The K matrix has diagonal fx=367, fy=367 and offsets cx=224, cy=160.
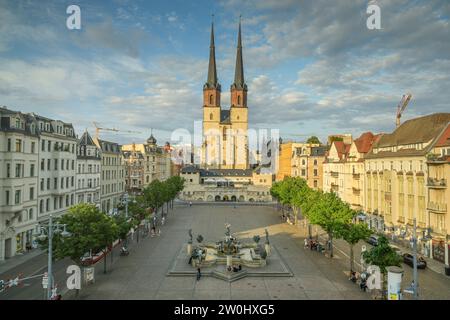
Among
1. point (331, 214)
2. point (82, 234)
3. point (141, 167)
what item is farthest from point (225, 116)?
point (82, 234)

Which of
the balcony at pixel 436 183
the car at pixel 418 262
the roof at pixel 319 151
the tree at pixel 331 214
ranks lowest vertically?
the car at pixel 418 262

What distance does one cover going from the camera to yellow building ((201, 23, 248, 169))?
6260 inches

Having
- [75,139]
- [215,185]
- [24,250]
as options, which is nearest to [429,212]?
[24,250]

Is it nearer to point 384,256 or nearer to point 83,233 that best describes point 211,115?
point 83,233

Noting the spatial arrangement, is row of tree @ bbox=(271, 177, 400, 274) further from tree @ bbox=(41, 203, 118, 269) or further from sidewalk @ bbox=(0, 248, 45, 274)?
sidewalk @ bbox=(0, 248, 45, 274)

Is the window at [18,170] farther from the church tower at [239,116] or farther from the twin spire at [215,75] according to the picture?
the twin spire at [215,75]

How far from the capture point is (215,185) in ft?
424

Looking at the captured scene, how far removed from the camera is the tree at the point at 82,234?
97.5 feet

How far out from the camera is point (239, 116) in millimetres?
160375

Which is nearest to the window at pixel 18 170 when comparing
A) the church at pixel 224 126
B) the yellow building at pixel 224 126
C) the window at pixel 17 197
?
the window at pixel 17 197

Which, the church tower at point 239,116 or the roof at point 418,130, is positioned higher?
the church tower at point 239,116

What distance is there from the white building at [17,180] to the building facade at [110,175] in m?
27.7
